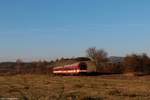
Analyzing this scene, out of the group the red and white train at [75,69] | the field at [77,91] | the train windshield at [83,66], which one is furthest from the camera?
the train windshield at [83,66]

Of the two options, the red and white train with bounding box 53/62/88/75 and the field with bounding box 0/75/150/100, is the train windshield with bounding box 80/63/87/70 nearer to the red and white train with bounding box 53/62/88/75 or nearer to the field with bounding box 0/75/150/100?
the red and white train with bounding box 53/62/88/75

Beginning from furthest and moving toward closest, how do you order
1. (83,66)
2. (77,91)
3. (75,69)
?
(75,69)
(83,66)
(77,91)

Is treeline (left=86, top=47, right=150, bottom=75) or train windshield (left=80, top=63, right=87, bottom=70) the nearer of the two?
train windshield (left=80, top=63, right=87, bottom=70)

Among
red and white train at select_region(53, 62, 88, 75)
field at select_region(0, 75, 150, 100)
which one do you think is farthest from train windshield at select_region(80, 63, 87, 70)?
field at select_region(0, 75, 150, 100)

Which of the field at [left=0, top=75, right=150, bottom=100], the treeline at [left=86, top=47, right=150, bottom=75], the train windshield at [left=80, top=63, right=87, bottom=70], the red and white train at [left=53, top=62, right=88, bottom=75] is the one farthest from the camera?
the treeline at [left=86, top=47, right=150, bottom=75]

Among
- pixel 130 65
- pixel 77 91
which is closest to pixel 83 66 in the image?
pixel 130 65

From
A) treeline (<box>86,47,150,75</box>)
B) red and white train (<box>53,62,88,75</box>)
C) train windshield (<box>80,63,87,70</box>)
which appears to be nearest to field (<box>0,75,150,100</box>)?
red and white train (<box>53,62,88,75</box>)

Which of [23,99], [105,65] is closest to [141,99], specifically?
[23,99]

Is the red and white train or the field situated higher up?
the red and white train

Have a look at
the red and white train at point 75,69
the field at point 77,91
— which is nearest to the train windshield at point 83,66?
the red and white train at point 75,69

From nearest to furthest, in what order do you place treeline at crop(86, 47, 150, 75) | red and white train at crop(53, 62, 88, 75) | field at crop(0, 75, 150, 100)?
field at crop(0, 75, 150, 100) → red and white train at crop(53, 62, 88, 75) → treeline at crop(86, 47, 150, 75)

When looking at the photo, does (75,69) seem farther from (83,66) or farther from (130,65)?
(130,65)

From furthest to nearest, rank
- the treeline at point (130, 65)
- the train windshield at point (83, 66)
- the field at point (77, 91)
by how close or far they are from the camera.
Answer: the treeline at point (130, 65), the train windshield at point (83, 66), the field at point (77, 91)

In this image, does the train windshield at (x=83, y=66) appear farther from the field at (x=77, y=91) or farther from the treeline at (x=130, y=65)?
the field at (x=77, y=91)
